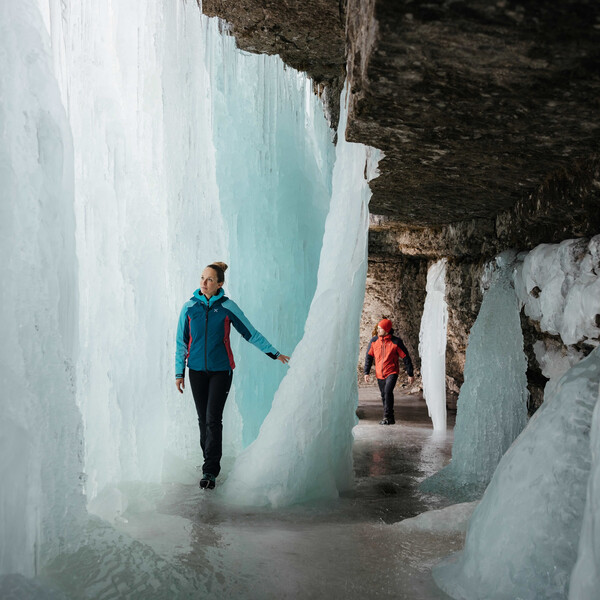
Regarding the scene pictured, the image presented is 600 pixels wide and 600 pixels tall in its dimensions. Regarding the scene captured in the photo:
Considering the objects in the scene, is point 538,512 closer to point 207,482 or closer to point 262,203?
point 207,482

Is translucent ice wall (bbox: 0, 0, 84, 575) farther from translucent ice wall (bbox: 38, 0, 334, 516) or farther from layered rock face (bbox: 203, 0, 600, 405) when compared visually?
layered rock face (bbox: 203, 0, 600, 405)

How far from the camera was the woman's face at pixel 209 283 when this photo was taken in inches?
169

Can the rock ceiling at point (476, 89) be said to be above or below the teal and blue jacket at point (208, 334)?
above

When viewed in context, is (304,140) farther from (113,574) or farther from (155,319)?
(113,574)

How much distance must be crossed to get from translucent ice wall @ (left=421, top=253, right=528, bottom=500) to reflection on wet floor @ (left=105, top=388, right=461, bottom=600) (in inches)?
13.6

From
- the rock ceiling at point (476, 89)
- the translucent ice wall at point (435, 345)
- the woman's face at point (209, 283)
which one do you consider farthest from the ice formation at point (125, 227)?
the translucent ice wall at point (435, 345)

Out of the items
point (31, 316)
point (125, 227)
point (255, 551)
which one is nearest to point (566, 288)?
point (255, 551)

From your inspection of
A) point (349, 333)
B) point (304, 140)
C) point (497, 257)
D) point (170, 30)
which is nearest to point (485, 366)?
point (497, 257)

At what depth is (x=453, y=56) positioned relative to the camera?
1.82m

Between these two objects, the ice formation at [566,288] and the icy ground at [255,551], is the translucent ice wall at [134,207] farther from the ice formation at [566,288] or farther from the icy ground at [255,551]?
the ice formation at [566,288]

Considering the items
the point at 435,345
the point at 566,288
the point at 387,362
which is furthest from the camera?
the point at 435,345

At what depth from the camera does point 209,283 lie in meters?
4.29

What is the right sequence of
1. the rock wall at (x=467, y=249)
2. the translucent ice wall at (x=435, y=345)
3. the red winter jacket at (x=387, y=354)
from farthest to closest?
the red winter jacket at (x=387, y=354)
the translucent ice wall at (x=435, y=345)
the rock wall at (x=467, y=249)

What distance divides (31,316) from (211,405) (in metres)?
1.85
